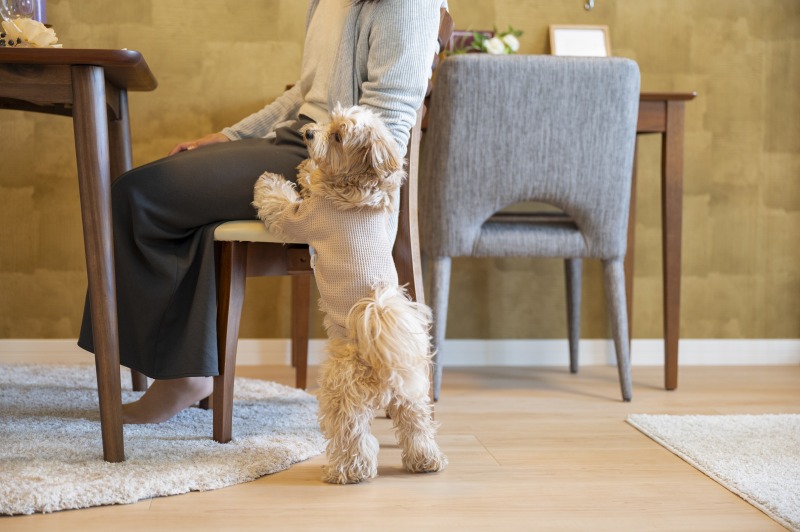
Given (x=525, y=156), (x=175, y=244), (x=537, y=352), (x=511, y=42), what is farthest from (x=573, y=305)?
(x=175, y=244)

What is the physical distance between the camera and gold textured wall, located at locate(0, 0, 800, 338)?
9.07 feet

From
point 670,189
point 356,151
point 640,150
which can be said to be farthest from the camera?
point 640,150

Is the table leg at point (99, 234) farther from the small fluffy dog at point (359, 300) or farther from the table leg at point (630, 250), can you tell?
the table leg at point (630, 250)

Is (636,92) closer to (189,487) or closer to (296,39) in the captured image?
(296,39)

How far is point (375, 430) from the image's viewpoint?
199 centimetres

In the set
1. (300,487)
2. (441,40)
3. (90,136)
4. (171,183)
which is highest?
(441,40)

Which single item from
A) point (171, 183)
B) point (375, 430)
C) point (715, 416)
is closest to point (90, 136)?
point (171, 183)

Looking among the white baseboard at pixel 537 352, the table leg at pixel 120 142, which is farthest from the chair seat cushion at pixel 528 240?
the table leg at pixel 120 142

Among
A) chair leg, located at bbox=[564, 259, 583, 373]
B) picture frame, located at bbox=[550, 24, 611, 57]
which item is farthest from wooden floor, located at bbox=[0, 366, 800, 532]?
picture frame, located at bbox=[550, 24, 611, 57]

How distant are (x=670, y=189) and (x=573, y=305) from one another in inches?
20.2

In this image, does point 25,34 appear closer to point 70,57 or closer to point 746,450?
point 70,57

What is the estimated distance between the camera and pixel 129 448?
5.55 ft

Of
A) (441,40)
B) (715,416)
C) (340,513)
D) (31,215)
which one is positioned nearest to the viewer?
(340,513)

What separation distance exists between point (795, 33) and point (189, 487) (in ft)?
8.62
